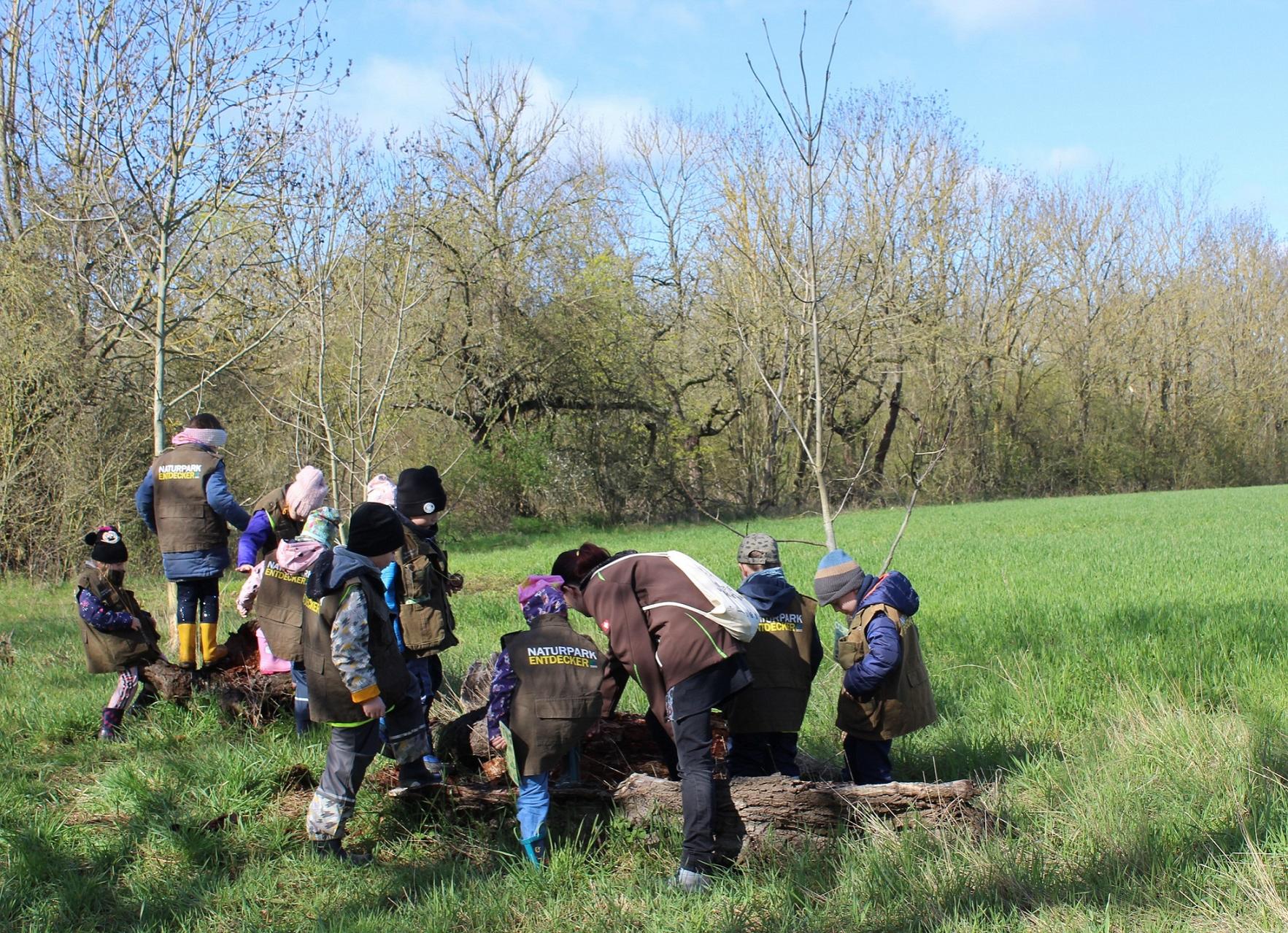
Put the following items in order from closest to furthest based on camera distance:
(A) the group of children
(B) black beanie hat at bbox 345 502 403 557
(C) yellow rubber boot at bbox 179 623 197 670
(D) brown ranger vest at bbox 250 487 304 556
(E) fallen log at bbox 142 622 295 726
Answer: (A) the group of children < (B) black beanie hat at bbox 345 502 403 557 < (E) fallen log at bbox 142 622 295 726 < (D) brown ranger vest at bbox 250 487 304 556 < (C) yellow rubber boot at bbox 179 623 197 670

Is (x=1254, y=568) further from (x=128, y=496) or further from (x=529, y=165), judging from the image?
(x=529, y=165)

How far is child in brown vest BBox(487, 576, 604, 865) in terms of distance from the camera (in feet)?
13.5

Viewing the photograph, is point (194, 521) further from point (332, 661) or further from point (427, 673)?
point (332, 661)

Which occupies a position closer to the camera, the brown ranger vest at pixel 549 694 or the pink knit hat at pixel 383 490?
the brown ranger vest at pixel 549 694

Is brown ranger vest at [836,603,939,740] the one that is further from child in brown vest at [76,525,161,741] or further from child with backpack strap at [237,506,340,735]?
child in brown vest at [76,525,161,741]

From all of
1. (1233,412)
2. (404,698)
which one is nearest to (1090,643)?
(404,698)

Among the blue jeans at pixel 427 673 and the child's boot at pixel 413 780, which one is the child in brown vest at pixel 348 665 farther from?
the blue jeans at pixel 427 673

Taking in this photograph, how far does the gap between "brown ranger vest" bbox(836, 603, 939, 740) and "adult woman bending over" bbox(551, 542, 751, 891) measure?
26.6 inches

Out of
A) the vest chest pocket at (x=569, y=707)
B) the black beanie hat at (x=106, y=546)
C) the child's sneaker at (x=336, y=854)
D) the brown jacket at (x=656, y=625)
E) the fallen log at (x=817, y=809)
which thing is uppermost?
the black beanie hat at (x=106, y=546)

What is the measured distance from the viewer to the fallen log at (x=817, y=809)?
13.6 ft

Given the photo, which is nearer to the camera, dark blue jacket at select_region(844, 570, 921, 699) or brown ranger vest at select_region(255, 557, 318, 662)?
dark blue jacket at select_region(844, 570, 921, 699)

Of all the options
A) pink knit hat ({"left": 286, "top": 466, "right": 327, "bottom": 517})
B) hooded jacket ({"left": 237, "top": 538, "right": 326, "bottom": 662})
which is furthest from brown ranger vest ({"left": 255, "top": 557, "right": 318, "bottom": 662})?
pink knit hat ({"left": 286, "top": 466, "right": 327, "bottom": 517})

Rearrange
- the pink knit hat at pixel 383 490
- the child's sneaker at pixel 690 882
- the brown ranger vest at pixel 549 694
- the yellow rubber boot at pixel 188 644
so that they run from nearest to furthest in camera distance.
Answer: the child's sneaker at pixel 690 882, the brown ranger vest at pixel 549 694, the pink knit hat at pixel 383 490, the yellow rubber boot at pixel 188 644

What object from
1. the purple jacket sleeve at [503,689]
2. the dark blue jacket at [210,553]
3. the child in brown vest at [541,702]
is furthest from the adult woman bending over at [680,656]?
the dark blue jacket at [210,553]
